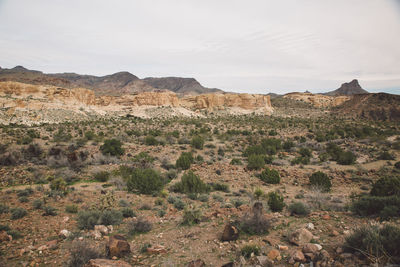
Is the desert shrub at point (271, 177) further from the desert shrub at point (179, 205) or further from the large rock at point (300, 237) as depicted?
the large rock at point (300, 237)

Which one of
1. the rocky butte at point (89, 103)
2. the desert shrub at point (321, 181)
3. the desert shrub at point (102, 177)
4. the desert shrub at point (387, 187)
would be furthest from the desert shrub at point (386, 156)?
the rocky butte at point (89, 103)

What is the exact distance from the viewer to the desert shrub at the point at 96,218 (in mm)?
5333

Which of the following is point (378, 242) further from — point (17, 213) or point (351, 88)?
point (351, 88)

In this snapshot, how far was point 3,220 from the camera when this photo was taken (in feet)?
17.9

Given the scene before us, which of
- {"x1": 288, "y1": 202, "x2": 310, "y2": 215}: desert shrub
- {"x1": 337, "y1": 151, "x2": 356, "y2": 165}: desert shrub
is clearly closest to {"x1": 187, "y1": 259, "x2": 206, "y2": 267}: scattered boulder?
{"x1": 288, "y1": 202, "x2": 310, "y2": 215}: desert shrub

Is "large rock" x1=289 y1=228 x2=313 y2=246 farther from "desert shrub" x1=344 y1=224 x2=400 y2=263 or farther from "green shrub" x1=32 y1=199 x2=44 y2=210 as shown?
"green shrub" x1=32 y1=199 x2=44 y2=210

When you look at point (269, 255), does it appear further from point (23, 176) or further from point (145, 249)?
point (23, 176)

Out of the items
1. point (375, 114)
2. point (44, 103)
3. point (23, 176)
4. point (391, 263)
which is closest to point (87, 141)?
point (23, 176)

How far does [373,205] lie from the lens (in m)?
5.26

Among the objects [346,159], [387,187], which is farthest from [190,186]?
[346,159]

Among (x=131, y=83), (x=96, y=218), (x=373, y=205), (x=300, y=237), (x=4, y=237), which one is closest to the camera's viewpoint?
(x=300, y=237)

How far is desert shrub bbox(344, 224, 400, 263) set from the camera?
302cm

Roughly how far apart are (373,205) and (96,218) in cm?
746

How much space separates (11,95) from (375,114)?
248 feet
